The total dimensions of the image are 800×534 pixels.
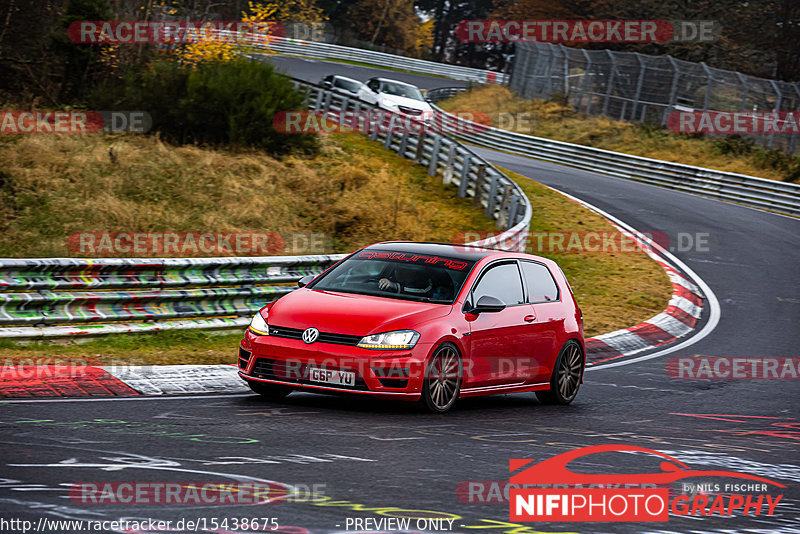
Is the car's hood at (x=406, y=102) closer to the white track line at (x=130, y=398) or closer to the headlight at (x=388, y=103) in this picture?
the headlight at (x=388, y=103)

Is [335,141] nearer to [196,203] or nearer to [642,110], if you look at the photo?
[196,203]

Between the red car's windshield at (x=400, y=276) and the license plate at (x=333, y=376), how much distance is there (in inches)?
45.7

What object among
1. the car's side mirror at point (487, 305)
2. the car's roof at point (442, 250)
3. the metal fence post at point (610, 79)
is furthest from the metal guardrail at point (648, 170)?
the car's side mirror at point (487, 305)

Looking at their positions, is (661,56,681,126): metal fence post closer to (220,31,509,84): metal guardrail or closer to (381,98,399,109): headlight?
(381,98,399,109): headlight

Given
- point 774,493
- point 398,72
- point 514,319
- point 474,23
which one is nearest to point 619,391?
point 514,319

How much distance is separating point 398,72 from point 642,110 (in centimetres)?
2865

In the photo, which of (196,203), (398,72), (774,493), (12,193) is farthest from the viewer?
(398,72)

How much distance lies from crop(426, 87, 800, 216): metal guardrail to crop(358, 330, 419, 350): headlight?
2470cm

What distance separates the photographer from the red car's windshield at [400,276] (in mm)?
9734

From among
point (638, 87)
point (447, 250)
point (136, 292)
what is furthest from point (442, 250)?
point (638, 87)

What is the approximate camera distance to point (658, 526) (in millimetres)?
5707

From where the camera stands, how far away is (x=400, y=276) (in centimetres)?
995

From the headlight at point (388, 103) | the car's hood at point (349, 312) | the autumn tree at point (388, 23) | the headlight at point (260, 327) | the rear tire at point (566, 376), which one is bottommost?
the rear tire at point (566, 376)

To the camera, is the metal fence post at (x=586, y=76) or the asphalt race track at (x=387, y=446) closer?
the asphalt race track at (x=387, y=446)
